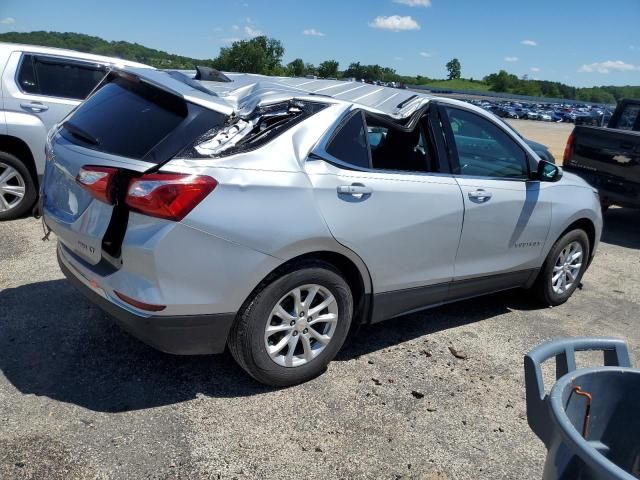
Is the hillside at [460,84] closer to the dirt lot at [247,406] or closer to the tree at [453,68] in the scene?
the tree at [453,68]

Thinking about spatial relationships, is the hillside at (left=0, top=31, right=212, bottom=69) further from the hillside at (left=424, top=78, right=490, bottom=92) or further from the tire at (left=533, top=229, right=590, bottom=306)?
the hillside at (left=424, top=78, right=490, bottom=92)

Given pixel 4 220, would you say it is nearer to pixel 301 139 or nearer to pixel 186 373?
pixel 186 373

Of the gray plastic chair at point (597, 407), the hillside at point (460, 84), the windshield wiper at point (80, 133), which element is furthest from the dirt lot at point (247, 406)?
the hillside at point (460, 84)

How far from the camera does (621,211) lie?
1045 cm

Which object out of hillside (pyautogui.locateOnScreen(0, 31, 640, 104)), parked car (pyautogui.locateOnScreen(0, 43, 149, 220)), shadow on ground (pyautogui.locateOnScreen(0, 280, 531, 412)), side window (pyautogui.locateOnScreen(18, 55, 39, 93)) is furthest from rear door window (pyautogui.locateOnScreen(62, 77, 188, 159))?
hillside (pyautogui.locateOnScreen(0, 31, 640, 104))

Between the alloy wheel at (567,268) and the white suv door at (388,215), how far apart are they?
60.7 inches

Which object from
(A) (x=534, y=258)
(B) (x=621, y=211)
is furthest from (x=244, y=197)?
(B) (x=621, y=211)

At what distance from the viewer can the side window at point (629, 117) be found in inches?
374

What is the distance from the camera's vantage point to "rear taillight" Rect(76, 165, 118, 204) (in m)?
2.93

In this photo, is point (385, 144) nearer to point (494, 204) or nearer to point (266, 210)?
point (494, 204)

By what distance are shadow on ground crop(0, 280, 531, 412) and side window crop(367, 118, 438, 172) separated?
129 centimetres

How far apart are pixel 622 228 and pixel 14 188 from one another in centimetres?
853

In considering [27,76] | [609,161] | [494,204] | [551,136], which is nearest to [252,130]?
[494,204]

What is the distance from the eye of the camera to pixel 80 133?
338 centimetres
